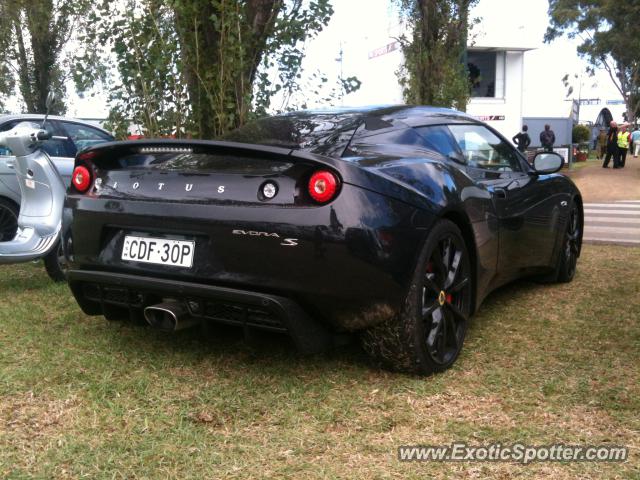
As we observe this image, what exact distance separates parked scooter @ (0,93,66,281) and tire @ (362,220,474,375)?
10.1ft

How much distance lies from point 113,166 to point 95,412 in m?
1.19

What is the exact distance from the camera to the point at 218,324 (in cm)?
292

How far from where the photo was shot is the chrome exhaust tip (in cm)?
284

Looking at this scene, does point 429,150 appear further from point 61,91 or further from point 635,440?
point 61,91

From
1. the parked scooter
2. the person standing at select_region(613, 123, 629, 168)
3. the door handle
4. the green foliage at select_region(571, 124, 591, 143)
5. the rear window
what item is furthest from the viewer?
the green foliage at select_region(571, 124, 591, 143)

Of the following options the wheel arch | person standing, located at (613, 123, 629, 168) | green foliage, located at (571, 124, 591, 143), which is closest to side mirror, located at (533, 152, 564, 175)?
the wheel arch

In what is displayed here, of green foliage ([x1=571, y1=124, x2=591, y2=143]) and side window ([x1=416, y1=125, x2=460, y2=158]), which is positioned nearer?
side window ([x1=416, y1=125, x2=460, y2=158])

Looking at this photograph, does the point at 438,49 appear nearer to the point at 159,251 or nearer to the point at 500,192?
the point at 500,192

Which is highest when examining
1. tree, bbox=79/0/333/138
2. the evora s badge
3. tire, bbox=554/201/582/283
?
tree, bbox=79/0/333/138

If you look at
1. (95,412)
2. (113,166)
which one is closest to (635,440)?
(95,412)

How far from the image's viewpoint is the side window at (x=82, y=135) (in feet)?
22.1

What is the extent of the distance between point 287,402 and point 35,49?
710 inches

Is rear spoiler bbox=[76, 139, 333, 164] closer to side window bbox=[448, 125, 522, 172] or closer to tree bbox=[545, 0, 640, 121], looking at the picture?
side window bbox=[448, 125, 522, 172]

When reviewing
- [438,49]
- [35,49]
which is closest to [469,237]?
[438,49]
